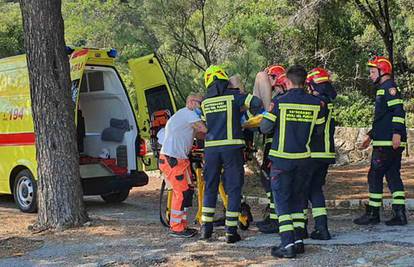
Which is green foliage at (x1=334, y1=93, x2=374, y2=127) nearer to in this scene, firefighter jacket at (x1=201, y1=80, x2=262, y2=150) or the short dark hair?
firefighter jacket at (x1=201, y1=80, x2=262, y2=150)

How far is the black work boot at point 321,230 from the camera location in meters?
6.35

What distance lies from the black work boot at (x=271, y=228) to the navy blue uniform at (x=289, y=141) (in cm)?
88

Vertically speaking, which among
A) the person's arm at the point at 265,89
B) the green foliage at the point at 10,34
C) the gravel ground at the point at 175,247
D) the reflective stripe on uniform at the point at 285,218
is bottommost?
the gravel ground at the point at 175,247

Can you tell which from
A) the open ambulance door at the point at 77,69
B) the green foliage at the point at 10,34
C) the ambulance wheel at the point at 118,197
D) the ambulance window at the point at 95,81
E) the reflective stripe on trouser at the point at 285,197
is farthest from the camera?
the green foliage at the point at 10,34

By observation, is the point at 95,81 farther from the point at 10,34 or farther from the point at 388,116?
the point at 10,34

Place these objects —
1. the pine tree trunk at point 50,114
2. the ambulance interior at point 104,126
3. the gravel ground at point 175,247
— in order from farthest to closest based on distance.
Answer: the ambulance interior at point 104,126 < the pine tree trunk at point 50,114 < the gravel ground at point 175,247

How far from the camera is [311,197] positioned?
6.56 metres

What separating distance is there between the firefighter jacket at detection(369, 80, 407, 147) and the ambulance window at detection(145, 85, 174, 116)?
341cm

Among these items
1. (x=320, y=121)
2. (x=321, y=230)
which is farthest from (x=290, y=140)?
(x=321, y=230)

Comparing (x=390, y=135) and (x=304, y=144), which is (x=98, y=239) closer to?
(x=304, y=144)

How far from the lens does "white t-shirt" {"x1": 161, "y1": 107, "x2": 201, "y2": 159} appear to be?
273 inches

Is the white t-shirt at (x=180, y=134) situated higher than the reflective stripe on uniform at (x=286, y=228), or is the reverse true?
the white t-shirt at (x=180, y=134)

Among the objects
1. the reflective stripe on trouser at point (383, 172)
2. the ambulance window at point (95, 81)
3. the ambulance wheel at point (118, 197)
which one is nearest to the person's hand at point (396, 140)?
the reflective stripe on trouser at point (383, 172)

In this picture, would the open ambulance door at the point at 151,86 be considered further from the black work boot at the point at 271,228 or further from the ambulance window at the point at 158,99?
the black work boot at the point at 271,228
